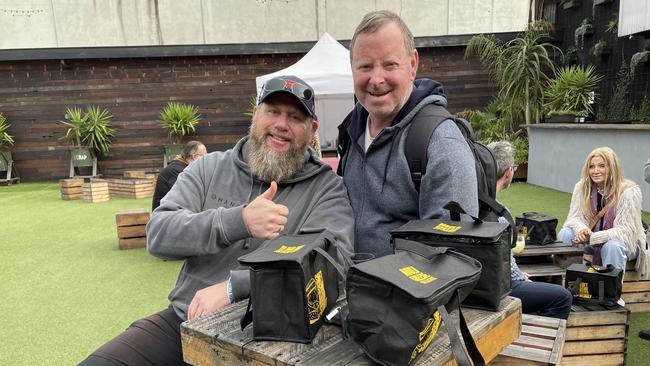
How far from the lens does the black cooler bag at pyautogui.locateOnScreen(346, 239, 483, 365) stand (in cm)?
110

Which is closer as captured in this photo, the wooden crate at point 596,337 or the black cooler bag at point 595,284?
the wooden crate at point 596,337

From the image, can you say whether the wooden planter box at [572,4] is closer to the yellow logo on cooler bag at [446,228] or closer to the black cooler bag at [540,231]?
the black cooler bag at [540,231]

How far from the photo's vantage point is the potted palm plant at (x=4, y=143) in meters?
12.3

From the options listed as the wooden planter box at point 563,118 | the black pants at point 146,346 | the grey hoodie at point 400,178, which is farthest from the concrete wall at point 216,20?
the black pants at point 146,346

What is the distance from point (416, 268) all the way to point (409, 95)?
991 millimetres

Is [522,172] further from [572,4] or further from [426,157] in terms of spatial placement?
[426,157]

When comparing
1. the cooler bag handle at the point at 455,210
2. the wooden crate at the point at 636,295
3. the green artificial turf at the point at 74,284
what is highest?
the cooler bag handle at the point at 455,210

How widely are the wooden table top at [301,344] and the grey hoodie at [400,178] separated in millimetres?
425

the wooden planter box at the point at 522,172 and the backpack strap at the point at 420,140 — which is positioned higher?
the backpack strap at the point at 420,140

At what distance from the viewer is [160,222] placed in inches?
73.2

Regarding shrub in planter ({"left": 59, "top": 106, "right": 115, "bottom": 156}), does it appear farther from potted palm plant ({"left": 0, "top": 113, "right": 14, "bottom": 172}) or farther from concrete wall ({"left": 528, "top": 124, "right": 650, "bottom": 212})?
concrete wall ({"left": 528, "top": 124, "right": 650, "bottom": 212})

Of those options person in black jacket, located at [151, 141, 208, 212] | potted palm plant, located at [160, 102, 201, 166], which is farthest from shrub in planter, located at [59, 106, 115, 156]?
person in black jacket, located at [151, 141, 208, 212]

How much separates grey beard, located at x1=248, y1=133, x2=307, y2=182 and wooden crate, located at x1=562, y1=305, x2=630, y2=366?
199cm

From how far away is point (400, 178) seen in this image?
1.84 m
